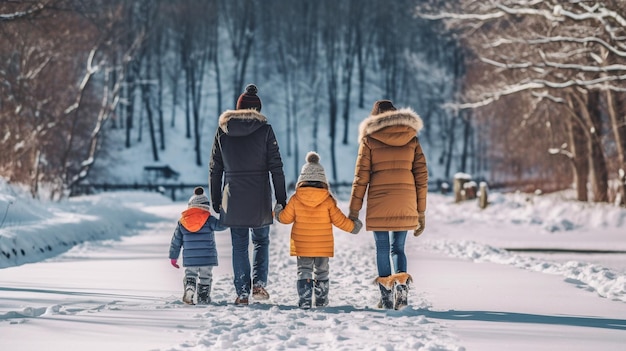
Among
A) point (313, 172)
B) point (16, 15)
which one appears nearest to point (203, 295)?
point (313, 172)

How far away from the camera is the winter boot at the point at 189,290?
681 cm

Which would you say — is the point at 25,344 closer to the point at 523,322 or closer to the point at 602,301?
the point at 523,322

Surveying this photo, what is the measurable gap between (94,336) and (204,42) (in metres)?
57.9

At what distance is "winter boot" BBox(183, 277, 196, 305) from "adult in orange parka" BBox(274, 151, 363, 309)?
0.98m

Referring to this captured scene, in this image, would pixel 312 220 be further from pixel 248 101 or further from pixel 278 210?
pixel 248 101

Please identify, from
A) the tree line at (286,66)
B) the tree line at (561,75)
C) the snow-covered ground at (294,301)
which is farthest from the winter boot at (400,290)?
the tree line at (286,66)

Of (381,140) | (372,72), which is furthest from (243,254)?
(372,72)

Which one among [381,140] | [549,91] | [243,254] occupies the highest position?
[549,91]

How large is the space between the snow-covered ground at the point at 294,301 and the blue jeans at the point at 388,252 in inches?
15.5

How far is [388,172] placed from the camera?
6961 mm

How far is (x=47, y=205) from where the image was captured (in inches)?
732

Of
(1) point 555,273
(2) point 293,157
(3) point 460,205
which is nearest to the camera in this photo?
(1) point 555,273

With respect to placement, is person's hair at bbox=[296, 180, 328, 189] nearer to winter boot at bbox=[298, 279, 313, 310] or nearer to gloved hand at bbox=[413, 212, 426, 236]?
winter boot at bbox=[298, 279, 313, 310]

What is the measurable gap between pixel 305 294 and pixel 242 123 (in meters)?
1.74
